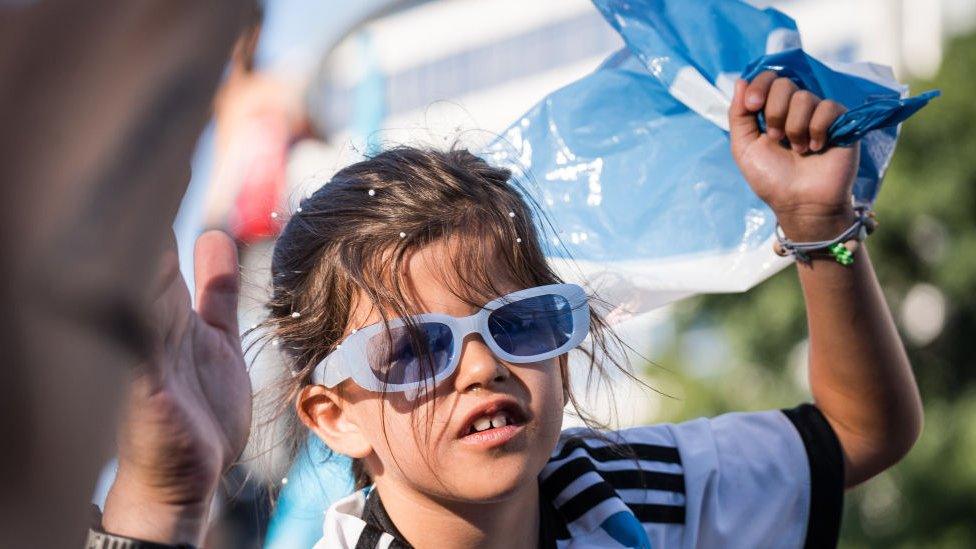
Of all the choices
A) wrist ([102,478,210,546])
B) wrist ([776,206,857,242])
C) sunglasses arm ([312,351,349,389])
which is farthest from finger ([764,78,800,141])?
wrist ([102,478,210,546])

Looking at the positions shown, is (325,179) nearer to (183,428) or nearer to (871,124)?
(183,428)

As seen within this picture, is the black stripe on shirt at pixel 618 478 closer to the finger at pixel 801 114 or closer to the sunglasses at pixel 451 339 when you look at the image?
the sunglasses at pixel 451 339

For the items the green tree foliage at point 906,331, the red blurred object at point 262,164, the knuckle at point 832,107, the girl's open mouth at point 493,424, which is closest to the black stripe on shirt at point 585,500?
the girl's open mouth at point 493,424

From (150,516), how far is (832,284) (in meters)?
1.19

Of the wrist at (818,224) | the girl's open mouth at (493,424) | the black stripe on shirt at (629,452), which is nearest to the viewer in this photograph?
the girl's open mouth at (493,424)

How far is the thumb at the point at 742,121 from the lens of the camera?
81.8 inches

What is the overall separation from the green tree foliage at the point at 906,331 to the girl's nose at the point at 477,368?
6.02 metres

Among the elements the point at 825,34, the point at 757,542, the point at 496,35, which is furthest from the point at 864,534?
the point at 496,35

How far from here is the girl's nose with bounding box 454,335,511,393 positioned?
1783 mm

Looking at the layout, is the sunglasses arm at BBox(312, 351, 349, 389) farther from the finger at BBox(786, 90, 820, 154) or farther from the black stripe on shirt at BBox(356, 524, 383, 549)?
the finger at BBox(786, 90, 820, 154)

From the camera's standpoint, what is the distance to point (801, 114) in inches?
77.2

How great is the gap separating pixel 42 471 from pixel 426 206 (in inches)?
53.4

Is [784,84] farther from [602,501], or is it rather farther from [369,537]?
[369,537]

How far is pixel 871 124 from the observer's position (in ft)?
6.31
